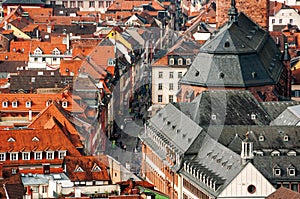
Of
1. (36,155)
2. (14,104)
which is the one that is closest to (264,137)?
(36,155)

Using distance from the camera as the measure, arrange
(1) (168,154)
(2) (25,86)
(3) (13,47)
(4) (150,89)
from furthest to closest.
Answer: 1. (3) (13,47)
2. (4) (150,89)
3. (2) (25,86)
4. (1) (168,154)

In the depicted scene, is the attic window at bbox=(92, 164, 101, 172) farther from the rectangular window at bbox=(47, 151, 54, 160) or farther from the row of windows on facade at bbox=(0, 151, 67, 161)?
the rectangular window at bbox=(47, 151, 54, 160)

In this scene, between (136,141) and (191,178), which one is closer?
(191,178)

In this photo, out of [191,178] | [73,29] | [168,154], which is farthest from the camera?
[73,29]

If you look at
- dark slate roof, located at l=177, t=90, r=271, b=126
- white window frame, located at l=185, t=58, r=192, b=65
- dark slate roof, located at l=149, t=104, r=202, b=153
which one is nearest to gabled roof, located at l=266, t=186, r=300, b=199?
dark slate roof, located at l=149, t=104, r=202, b=153

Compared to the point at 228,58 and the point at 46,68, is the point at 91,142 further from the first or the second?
the point at 46,68

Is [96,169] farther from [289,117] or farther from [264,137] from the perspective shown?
[289,117]

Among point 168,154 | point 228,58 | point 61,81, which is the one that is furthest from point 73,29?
point 168,154
